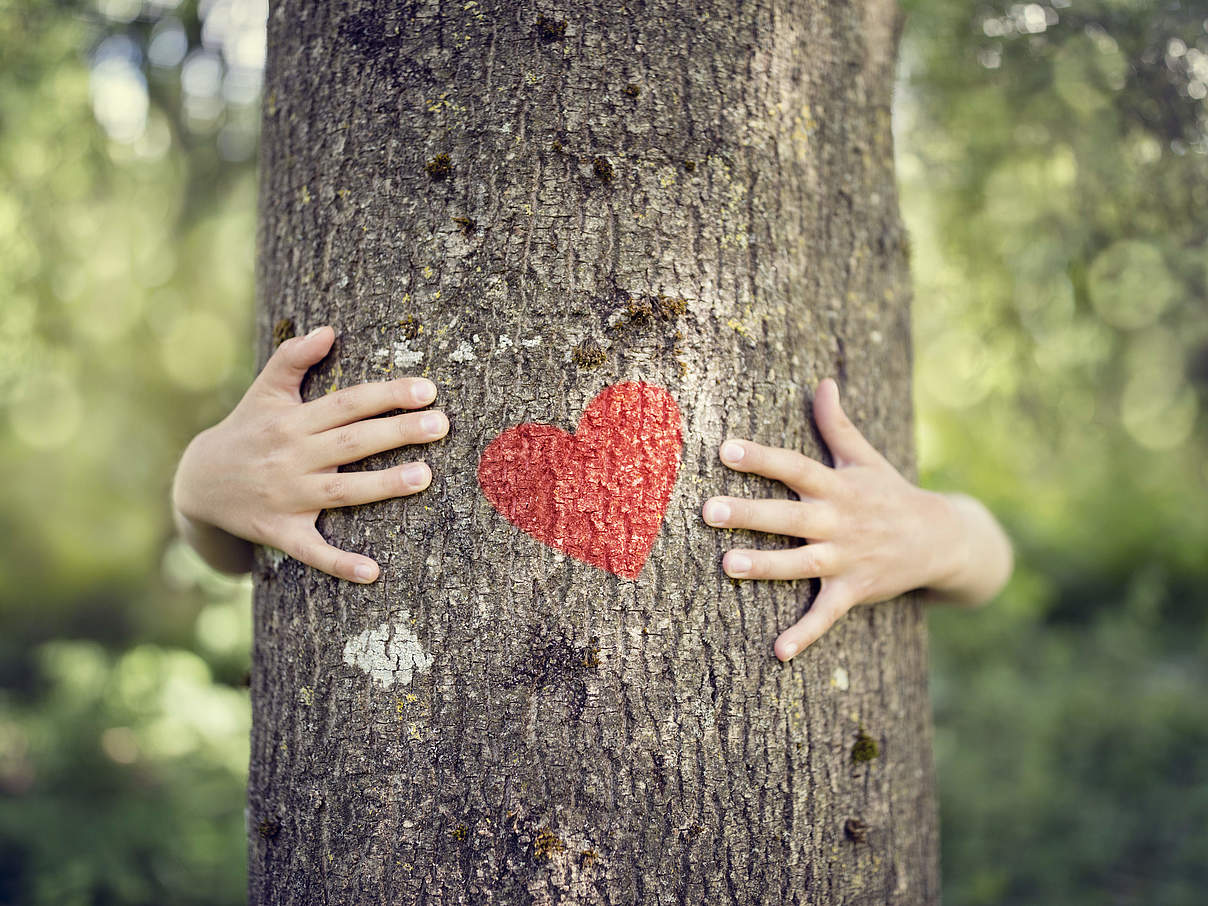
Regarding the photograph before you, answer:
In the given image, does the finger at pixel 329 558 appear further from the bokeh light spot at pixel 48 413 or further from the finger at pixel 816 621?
the bokeh light spot at pixel 48 413

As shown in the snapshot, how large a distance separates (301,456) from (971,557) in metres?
1.32

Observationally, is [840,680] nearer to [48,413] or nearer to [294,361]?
[294,361]

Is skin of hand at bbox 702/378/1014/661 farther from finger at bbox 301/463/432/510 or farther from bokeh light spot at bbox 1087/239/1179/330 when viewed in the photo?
bokeh light spot at bbox 1087/239/1179/330

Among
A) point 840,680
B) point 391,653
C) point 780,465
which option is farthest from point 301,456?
point 840,680

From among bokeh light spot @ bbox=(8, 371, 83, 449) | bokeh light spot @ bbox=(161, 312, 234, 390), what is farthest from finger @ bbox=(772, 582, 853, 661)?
bokeh light spot @ bbox=(161, 312, 234, 390)

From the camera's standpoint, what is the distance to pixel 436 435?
1.21m

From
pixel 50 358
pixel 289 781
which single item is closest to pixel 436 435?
pixel 289 781

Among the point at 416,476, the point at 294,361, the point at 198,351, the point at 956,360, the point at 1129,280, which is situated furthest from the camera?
the point at 198,351

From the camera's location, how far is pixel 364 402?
1.24 metres

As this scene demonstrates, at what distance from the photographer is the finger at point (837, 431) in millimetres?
1370

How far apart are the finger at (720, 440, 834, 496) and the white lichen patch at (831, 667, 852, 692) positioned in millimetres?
327

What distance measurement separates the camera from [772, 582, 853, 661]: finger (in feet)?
4.18

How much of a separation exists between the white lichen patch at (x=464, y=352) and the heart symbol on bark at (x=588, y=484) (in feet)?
0.44

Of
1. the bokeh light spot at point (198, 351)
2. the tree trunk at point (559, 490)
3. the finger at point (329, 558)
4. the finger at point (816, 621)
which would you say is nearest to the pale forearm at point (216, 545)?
the tree trunk at point (559, 490)
